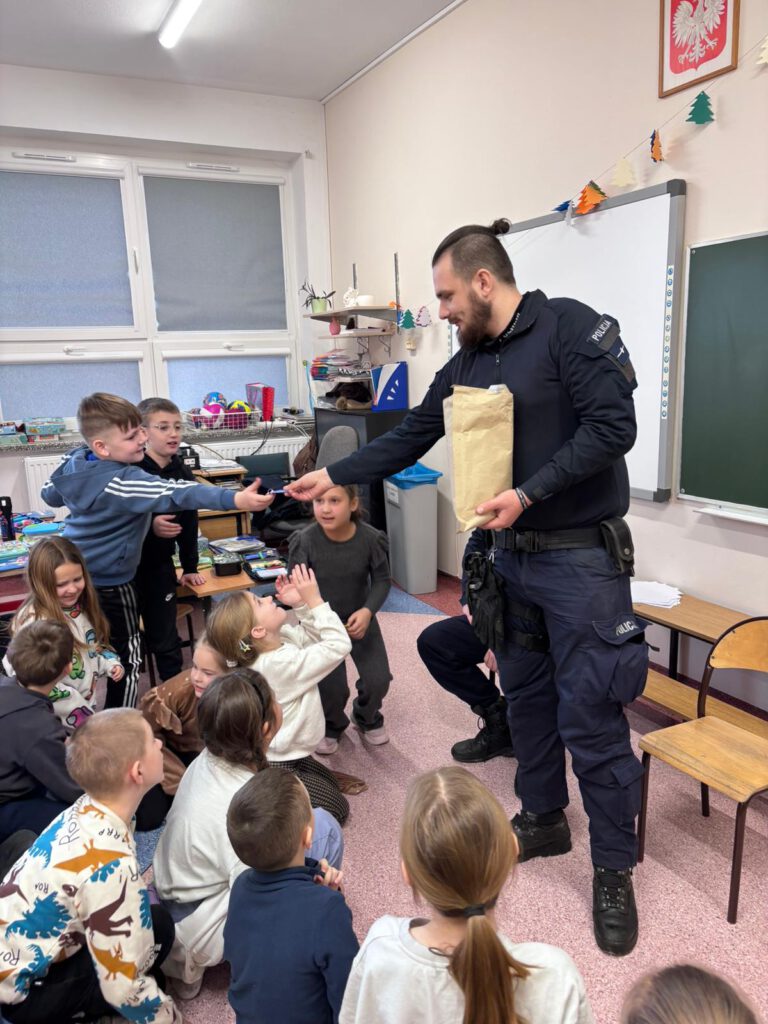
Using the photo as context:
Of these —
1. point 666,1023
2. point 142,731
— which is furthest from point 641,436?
point 666,1023

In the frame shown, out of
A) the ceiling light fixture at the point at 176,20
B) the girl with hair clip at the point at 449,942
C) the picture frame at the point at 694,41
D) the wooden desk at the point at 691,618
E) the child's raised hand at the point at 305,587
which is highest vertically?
the ceiling light fixture at the point at 176,20

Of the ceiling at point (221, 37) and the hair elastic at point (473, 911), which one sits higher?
the ceiling at point (221, 37)

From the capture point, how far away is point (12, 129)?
486 centimetres

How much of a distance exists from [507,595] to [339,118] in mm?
4768

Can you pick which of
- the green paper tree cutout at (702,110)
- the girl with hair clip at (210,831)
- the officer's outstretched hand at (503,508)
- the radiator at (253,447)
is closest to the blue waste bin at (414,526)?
the radiator at (253,447)

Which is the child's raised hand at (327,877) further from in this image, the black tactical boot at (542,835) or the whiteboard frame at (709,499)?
the whiteboard frame at (709,499)

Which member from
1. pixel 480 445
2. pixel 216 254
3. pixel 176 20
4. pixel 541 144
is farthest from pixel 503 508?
pixel 216 254

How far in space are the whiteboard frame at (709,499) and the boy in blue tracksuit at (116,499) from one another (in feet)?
5.76

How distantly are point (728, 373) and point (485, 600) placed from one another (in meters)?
1.49

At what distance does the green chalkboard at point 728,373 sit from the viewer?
8.60 ft

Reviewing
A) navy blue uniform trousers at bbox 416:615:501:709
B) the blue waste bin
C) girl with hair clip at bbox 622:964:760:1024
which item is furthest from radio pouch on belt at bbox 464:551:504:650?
the blue waste bin

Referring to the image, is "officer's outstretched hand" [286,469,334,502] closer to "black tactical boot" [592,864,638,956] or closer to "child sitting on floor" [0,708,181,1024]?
"child sitting on floor" [0,708,181,1024]

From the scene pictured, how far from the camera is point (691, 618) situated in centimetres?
274

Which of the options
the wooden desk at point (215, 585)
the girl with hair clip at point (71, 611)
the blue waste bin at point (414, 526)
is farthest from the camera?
the blue waste bin at point (414, 526)
